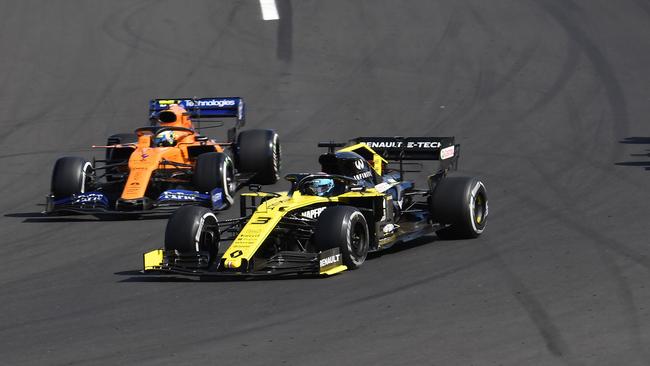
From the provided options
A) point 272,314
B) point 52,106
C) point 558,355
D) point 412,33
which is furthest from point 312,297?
point 412,33

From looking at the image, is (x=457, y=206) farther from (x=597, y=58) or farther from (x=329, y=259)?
(x=597, y=58)

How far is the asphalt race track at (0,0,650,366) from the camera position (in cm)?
1138

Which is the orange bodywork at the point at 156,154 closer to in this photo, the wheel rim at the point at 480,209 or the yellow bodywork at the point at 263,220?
the yellow bodywork at the point at 263,220

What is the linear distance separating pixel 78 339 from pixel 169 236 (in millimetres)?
3463

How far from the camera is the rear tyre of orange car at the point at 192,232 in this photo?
590 inches

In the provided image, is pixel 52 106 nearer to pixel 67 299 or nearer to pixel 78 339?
pixel 67 299

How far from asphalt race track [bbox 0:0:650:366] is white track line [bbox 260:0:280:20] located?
0.21m

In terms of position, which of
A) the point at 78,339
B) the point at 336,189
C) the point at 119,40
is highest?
the point at 119,40

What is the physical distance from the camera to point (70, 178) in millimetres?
20469

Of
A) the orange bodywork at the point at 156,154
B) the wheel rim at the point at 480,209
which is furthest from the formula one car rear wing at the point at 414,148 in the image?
the orange bodywork at the point at 156,154

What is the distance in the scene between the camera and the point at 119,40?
1254 inches

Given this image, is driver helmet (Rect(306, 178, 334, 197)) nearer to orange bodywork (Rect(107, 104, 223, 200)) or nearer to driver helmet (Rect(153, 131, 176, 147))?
orange bodywork (Rect(107, 104, 223, 200))

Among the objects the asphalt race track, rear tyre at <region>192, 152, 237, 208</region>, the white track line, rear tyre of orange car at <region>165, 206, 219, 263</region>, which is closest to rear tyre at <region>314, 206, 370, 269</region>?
the asphalt race track

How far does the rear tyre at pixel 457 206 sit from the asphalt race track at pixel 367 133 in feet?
0.81
